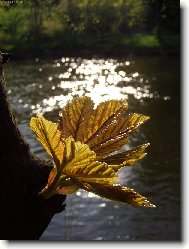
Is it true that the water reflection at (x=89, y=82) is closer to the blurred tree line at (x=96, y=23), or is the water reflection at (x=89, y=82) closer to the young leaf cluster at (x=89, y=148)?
the blurred tree line at (x=96, y=23)

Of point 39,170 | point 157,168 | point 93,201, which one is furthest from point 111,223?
point 39,170

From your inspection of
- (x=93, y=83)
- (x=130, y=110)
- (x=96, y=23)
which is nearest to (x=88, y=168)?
(x=96, y=23)

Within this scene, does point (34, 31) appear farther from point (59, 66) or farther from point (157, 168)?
point (157, 168)

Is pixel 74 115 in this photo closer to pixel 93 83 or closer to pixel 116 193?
pixel 116 193

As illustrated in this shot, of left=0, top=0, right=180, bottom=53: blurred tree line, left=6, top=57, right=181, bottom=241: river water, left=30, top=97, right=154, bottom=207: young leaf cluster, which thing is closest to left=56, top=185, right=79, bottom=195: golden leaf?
left=30, top=97, right=154, bottom=207: young leaf cluster

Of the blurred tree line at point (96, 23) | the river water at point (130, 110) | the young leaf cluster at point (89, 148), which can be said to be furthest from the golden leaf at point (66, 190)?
the blurred tree line at point (96, 23)
